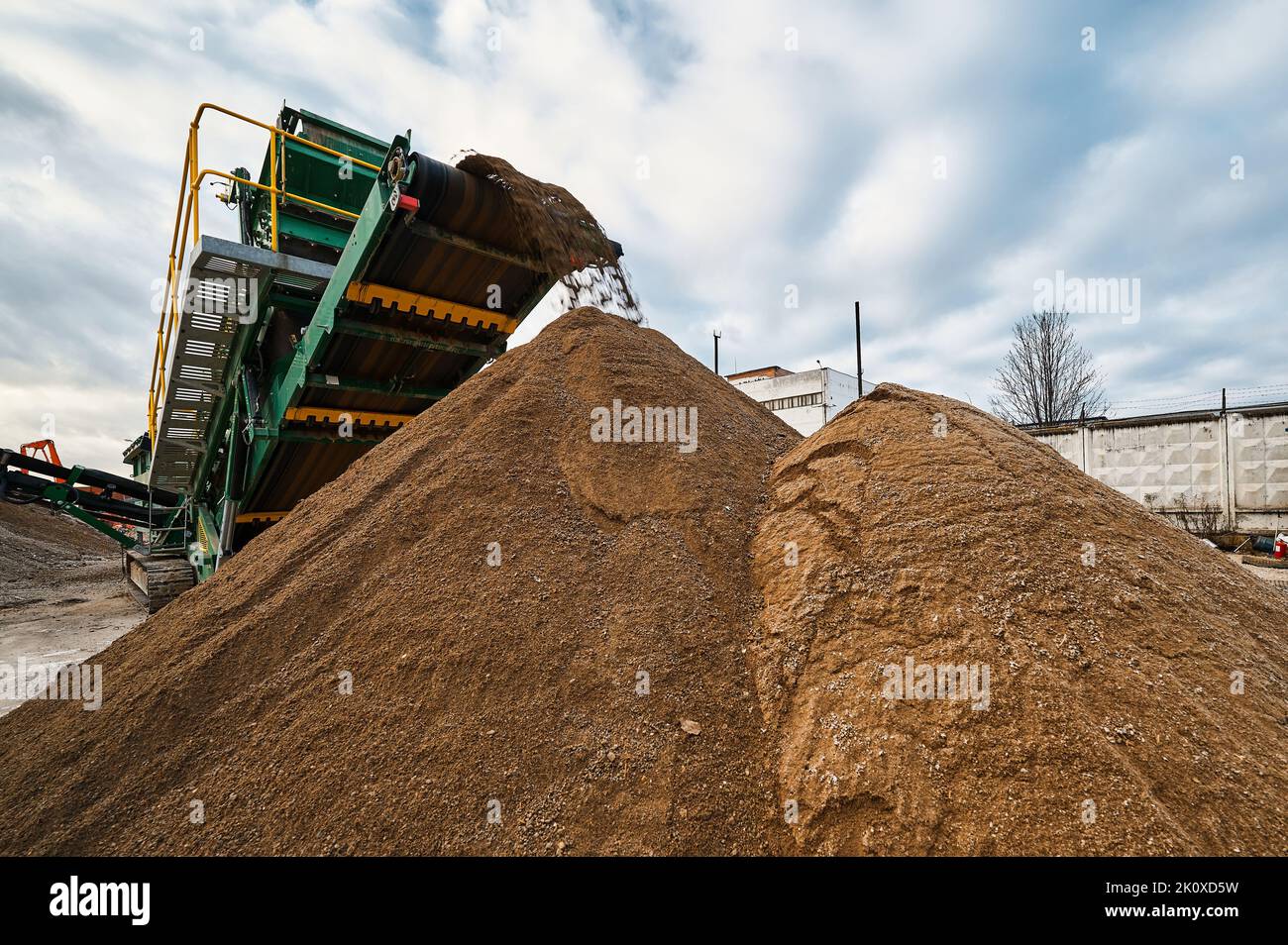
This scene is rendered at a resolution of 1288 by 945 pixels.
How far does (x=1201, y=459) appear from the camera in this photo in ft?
44.4

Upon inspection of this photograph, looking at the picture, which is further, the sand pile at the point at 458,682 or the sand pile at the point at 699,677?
the sand pile at the point at 458,682

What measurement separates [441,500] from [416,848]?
1.71m

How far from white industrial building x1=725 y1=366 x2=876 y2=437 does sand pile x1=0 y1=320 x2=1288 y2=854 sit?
2305 centimetres

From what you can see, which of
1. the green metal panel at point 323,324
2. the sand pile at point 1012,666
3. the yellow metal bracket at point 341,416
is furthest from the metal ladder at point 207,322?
the sand pile at point 1012,666

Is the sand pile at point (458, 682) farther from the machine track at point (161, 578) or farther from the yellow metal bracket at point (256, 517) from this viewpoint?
the machine track at point (161, 578)

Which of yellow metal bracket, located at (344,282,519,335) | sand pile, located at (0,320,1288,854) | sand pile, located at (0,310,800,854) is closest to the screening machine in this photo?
yellow metal bracket, located at (344,282,519,335)

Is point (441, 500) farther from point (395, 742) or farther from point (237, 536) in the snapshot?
point (237, 536)

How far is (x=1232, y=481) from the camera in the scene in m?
13.1

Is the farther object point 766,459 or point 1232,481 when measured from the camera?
point 1232,481

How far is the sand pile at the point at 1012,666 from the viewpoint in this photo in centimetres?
167

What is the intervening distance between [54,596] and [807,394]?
2478 cm

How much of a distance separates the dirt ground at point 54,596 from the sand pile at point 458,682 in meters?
2.63

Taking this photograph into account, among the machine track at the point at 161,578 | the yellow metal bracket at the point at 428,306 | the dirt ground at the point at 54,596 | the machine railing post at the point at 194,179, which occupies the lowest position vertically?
the dirt ground at the point at 54,596
